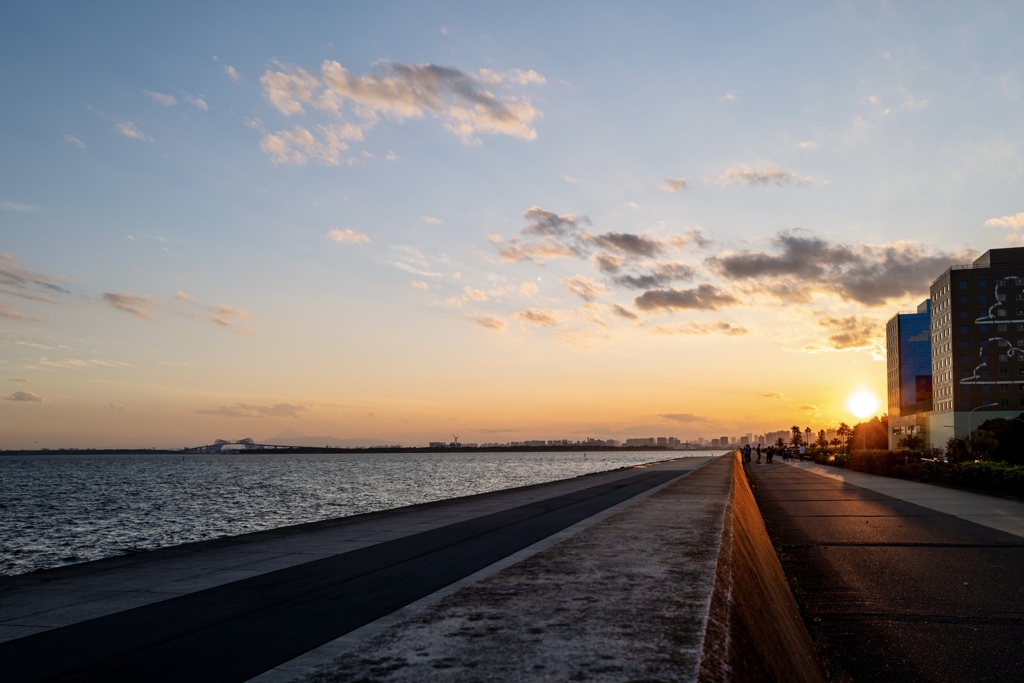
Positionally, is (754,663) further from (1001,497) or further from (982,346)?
(982,346)

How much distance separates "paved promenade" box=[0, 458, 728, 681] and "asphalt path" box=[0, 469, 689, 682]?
21mm

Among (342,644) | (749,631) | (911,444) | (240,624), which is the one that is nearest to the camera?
(342,644)

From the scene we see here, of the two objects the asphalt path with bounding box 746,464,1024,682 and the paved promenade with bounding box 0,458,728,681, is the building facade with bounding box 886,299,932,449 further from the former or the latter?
the paved promenade with bounding box 0,458,728,681

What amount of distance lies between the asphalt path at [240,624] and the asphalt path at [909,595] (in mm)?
4549

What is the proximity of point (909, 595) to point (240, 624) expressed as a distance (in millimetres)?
8704

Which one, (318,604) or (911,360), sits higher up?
(911,360)

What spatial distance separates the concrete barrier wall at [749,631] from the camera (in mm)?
4047

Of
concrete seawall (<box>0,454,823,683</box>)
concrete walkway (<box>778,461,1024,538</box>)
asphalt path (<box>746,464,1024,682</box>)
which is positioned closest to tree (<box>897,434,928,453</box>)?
concrete walkway (<box>778,461,1024,538</box>)

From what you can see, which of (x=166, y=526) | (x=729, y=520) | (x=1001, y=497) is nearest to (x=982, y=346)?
(x=1001, y=497)

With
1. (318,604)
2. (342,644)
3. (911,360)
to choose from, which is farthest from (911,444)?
(911,360)

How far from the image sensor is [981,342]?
13325 cm

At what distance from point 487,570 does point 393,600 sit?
4.68 ft

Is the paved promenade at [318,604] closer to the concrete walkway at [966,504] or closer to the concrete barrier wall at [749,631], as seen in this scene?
the concrete barrier wall at [749,631]

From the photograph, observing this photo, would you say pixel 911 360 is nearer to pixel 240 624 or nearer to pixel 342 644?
pixel 240 624
